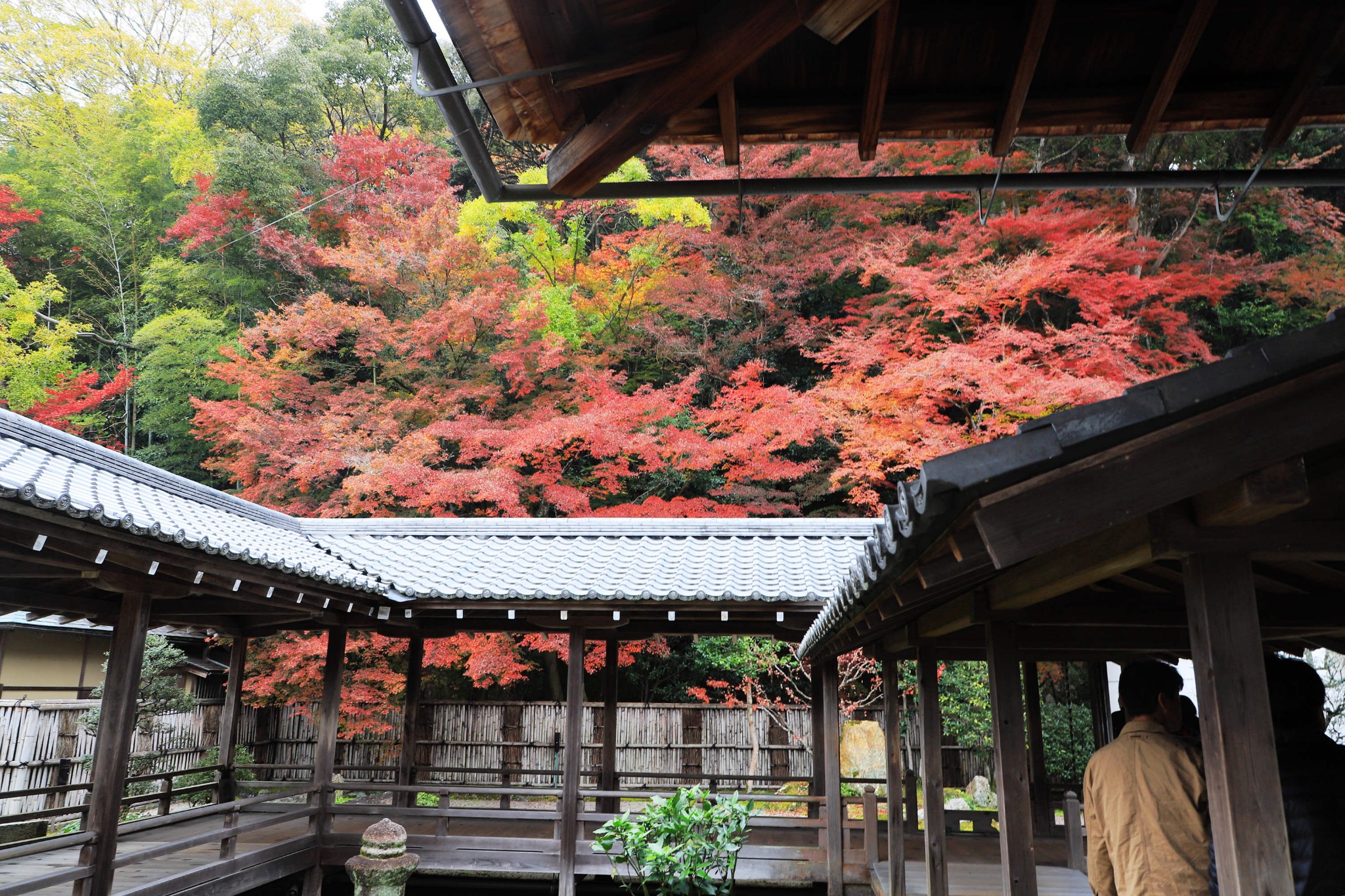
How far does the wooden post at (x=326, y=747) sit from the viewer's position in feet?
26.9

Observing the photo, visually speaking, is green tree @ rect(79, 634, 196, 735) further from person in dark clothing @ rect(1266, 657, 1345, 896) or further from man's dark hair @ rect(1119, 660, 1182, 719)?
person in dark clothing @ rect(1266, 657, 1345, 896)

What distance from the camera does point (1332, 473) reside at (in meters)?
2.01

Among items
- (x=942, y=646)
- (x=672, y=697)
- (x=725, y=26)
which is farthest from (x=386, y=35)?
(x=725, y=26)

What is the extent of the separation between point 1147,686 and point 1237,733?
85 centimetres

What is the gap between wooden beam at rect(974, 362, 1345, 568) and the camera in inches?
72.0

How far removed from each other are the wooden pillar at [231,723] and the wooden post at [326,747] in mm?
1507

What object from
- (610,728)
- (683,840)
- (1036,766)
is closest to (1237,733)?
(683,840)

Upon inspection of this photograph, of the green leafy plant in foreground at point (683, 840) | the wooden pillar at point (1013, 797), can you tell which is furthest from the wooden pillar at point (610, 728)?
the wooden pillar at point (1013, 797)

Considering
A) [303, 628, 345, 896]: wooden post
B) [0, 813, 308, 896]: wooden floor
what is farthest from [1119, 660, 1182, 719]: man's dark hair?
[303, 628, 345, 896]: wooden post

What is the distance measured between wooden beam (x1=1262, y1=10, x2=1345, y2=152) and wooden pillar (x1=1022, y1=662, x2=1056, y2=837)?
713 cm

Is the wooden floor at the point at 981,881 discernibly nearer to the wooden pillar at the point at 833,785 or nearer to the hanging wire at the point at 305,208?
the wooden pillar at the point at 833,785

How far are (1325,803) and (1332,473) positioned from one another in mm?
926

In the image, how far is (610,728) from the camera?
33.0ft

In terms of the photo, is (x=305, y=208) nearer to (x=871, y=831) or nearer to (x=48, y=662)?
(x=48, y=662)
